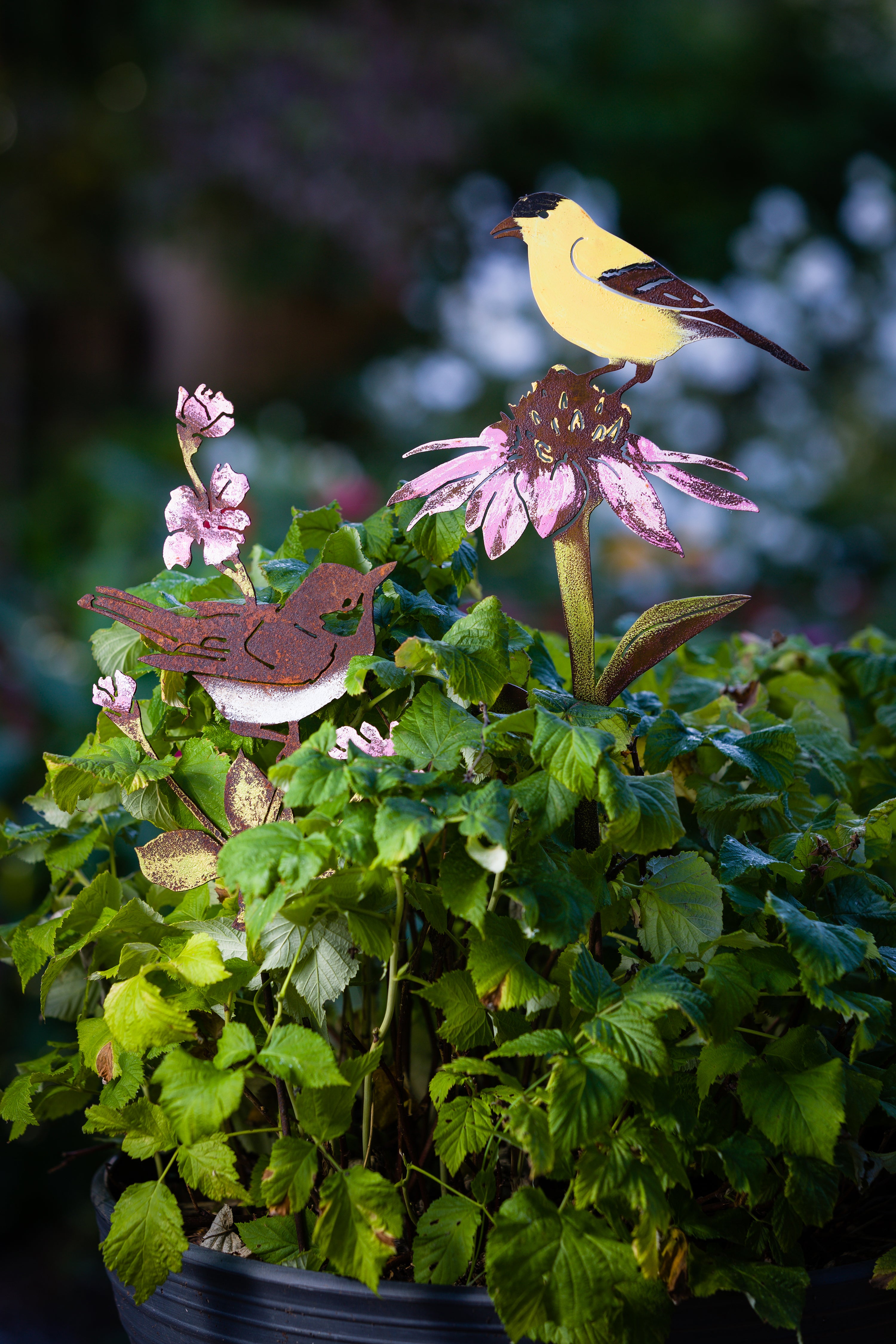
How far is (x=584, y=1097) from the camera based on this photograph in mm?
375

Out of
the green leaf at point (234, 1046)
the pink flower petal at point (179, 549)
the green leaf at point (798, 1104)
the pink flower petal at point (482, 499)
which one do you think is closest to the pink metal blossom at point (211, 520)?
the pink flower petal at point (179, 549)

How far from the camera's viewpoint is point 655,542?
0.47m

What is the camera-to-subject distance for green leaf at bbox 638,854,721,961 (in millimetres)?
453

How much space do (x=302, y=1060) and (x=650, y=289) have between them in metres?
0.37

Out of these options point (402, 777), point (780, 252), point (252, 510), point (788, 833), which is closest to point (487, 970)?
point (402, 777)

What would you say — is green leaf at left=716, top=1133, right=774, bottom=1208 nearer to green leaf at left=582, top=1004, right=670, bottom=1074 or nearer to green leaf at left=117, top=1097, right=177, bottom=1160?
green leaf at left=582, top=1004, right=670, bottom=1074

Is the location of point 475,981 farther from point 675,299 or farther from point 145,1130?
point 675,299

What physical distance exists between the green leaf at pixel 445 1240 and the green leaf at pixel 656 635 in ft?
0.76

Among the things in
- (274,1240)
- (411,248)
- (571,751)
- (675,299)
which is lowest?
(411,248)

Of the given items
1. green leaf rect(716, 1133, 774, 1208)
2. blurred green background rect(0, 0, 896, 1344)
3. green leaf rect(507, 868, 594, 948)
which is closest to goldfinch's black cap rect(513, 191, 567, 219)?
green leaf rect(507, 868, 594, 948)

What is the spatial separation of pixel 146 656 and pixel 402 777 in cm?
16

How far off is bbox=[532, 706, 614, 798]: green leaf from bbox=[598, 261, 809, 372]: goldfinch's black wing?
0.21 meters

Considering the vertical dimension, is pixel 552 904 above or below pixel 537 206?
below

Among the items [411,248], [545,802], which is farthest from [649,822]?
[411,248]
